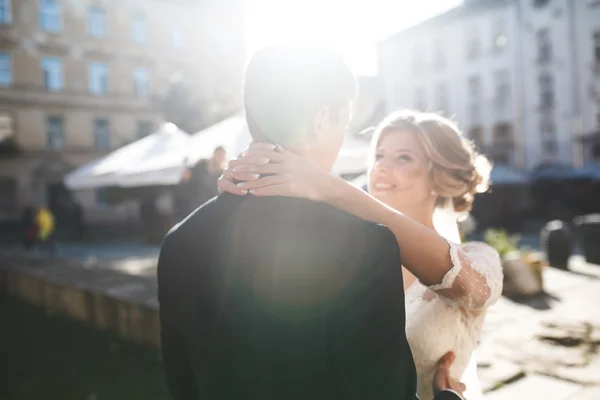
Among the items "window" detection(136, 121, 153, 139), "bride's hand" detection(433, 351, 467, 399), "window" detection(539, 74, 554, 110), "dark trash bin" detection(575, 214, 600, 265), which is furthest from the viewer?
"window" detection(136, 121, 153, 139)

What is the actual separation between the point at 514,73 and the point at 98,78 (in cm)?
2654

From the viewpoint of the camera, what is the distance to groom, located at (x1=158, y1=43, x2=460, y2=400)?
1.16m

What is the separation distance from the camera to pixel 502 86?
108 ft

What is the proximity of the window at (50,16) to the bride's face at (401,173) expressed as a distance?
33.0m

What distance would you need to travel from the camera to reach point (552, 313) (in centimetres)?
615

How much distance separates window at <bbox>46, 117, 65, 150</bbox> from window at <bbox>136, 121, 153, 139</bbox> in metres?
4.72

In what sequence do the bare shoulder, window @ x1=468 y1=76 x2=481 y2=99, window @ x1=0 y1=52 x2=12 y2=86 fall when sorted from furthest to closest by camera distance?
window @ x1=468 y1=76 x2=481 y2=99
window @ x1=0 y1=52 x2=12 y2=86
the bare shoulder

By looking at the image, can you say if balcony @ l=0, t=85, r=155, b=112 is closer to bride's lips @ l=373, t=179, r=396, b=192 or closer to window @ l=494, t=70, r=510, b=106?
window @ l=494, t=70, r=510, b=106

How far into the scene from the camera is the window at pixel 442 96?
1421 inches

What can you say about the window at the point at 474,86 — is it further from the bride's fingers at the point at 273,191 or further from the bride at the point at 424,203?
the bride's fingers at the point at 273,191

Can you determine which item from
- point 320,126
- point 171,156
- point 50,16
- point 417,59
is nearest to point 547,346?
point 320,126

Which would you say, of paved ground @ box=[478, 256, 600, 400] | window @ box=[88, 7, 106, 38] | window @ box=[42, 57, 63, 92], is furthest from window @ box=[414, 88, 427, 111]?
paved ground @ box=[478, 256, 600, 400]

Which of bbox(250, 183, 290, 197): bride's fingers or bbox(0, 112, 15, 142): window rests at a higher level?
bbox(0, 112, 15, 142): window

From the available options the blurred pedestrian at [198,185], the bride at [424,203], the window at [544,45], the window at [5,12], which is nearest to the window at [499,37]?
the window at [544,45]
